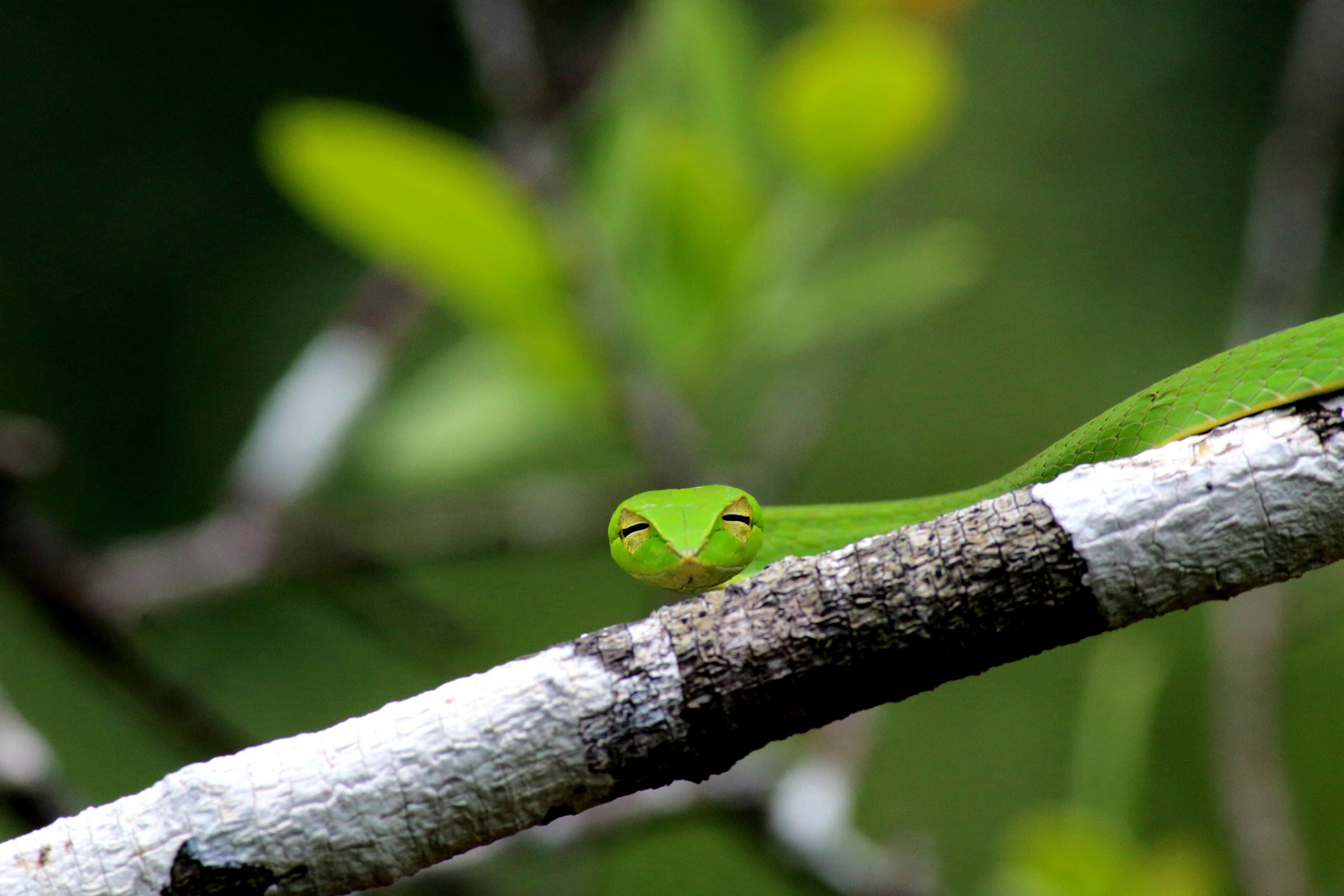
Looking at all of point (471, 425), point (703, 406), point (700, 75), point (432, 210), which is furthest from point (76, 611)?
point (703, 406)

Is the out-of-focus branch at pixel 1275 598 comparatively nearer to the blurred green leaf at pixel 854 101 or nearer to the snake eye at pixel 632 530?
the blurred green leaf at pixel 854 101

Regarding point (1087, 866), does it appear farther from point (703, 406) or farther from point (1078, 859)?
point (703, 406)

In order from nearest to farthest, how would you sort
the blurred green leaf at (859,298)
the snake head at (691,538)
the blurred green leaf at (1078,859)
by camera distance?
the snake head at (691,538) < the blurred green leaf at (859,298) < the blurred green leaf at (1078,859)

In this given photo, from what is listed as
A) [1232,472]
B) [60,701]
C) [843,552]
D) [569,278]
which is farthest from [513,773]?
[60,701]

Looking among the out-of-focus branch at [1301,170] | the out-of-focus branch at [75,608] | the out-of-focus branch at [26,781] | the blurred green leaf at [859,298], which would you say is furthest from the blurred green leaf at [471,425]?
the out-of-focus branch at [1301,170]

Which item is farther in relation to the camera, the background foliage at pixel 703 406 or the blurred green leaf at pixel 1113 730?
the background foliage at pixel 703 406

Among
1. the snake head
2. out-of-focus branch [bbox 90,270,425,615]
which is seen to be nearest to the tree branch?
the snake head
